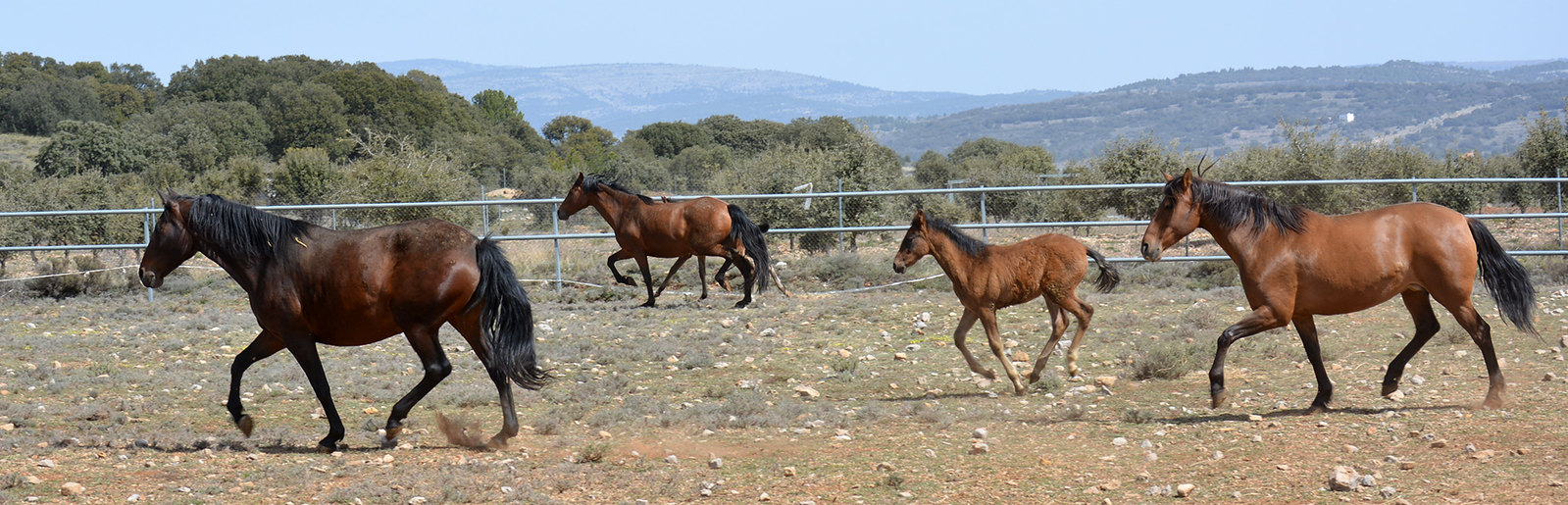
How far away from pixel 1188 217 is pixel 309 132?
5645 centimetres

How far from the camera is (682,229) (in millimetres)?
13352

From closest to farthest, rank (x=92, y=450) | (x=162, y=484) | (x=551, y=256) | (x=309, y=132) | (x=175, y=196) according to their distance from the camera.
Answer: (x=162, y=484) < (x=92, y=450) < (x=175, y=196) < (x=551, y=256) < (x=309, y=132)

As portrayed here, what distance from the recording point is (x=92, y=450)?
637 cm

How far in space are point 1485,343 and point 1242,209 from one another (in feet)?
5.37

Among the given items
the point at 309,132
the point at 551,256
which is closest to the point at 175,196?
the point at 551,256

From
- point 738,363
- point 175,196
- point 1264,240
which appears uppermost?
point 175,196

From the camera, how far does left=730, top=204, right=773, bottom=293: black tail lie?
1316cm

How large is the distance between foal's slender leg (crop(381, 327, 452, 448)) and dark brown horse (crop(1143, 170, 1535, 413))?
4444mm

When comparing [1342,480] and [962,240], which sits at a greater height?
[962,240]

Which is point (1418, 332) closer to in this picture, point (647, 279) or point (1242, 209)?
point (1242, 209)

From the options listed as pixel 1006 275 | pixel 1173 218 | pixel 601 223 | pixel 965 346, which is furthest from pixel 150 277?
pixel 601 223

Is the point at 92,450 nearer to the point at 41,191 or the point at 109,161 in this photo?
the point at 41,191

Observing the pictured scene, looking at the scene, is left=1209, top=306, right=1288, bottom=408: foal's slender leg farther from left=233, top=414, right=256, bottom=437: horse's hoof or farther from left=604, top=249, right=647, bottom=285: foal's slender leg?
left=604, top=249, right=647, bottom=285: foal's slender leg

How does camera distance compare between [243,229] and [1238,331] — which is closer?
[243,229]
